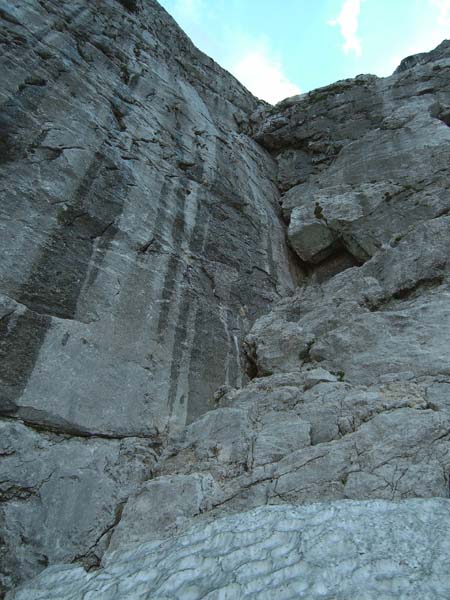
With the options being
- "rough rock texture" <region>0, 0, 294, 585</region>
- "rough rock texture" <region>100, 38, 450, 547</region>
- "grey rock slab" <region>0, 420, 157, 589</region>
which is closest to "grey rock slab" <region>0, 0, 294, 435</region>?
"rough rock texture" <region>0, 0, 294, 585</region>

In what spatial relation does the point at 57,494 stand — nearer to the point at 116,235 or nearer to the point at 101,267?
the point at 101,267

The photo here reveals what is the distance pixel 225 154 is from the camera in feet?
43.0

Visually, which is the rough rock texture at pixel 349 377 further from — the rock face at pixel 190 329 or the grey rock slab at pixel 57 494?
the grey rock slab at pixel 57 494

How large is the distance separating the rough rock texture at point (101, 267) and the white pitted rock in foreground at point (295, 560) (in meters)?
1.25

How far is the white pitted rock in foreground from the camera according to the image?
3.59m

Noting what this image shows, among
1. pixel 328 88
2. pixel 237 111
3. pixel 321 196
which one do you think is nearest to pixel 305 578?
pixel 321 196

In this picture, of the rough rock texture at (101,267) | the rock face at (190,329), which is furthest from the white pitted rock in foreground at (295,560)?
the rough rock texture at (101,267)

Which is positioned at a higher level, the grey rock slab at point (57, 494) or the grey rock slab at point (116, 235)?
the grey rock slab at point (116, 235)

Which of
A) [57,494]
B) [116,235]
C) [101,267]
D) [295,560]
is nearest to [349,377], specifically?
[295,560]

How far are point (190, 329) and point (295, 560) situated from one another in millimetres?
4942

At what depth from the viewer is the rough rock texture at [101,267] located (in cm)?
611

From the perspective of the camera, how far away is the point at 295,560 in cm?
398

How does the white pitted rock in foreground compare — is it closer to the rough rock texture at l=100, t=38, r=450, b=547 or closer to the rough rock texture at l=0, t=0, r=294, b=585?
the rough rock texture at l=100, t=38, r=450, b=547

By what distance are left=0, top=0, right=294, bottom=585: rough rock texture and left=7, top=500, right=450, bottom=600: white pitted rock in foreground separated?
1251 millimetres
